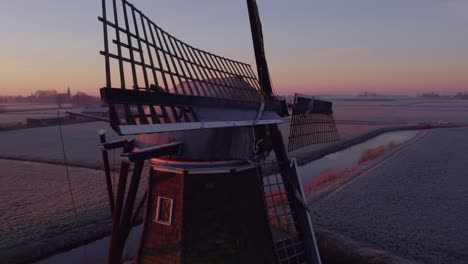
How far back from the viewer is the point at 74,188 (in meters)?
19.8

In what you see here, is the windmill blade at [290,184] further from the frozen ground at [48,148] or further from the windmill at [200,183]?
the frozen ground at [48,148]

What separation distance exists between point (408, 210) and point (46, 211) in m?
15.7

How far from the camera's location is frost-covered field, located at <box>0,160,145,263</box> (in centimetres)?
1271

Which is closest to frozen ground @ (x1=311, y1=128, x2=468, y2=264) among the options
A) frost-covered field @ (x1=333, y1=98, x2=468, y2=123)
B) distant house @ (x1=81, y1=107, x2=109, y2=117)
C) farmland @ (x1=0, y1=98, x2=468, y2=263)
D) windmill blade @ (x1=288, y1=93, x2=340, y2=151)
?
farmland @ (x1=0, y1=98, x2=468, y2=263)

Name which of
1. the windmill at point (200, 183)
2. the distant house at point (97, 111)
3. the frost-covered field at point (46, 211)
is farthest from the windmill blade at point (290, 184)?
the frost-covered field at point (46, 211)

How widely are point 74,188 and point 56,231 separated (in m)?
6.59

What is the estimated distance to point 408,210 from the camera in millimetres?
15867

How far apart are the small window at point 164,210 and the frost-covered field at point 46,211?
7543 mm

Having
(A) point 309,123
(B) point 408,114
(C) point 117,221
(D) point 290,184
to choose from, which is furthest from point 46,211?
(B) point 408,114

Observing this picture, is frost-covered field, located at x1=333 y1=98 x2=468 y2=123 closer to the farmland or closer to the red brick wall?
the farmland

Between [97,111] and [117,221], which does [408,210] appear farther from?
[97,111]

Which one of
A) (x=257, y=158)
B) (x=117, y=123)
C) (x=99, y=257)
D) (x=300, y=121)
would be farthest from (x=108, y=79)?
(x=99, y=257)

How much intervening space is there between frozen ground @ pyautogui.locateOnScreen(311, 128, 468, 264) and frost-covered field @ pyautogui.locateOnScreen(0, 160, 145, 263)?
938cm

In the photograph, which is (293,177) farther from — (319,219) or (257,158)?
(319,219)
